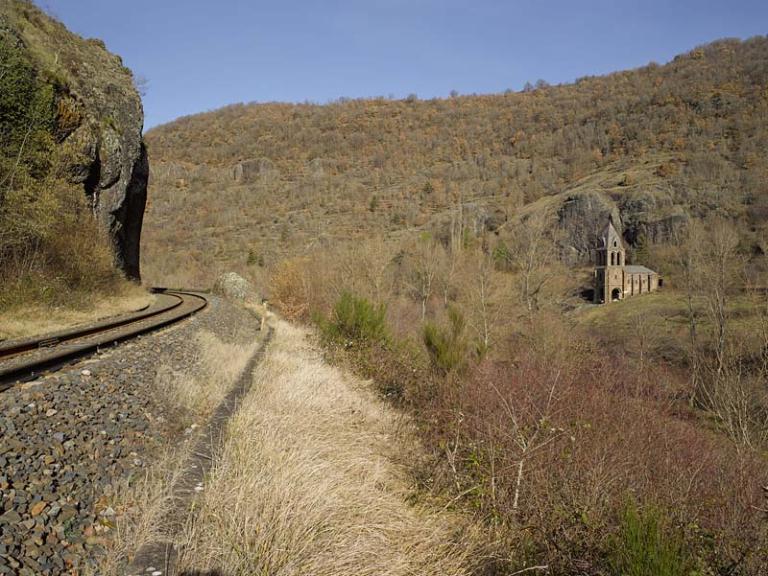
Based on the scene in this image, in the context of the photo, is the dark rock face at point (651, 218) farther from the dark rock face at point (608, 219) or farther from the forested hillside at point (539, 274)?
the forested hillside at point (539, 274)

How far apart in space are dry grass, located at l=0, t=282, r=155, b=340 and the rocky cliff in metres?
4.57

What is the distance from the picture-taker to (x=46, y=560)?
110 inches

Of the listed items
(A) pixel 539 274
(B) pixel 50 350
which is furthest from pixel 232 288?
(B) pixel 50 350

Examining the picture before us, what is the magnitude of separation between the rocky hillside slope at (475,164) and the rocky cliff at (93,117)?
34267 millimetres

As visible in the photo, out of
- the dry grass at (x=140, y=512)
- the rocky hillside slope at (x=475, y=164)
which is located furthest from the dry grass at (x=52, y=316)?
the rocky hillside slope at (x=475, y=164)

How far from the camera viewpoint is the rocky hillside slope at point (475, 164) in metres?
79.9

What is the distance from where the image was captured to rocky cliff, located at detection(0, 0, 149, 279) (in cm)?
1643

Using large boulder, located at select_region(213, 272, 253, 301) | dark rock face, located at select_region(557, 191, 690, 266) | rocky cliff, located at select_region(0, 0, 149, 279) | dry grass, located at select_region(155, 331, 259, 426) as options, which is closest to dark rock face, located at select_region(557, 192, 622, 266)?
dark rock face, located at select_region(557, 191, 690, 266)

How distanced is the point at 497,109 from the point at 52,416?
6186 inches

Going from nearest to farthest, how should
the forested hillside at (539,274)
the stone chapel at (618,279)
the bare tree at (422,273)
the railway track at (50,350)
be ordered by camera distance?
the forested hillside at (539,274) → the railway track at (50,350) → the bare tree at (422,273) → the stone chapel at (618,279)

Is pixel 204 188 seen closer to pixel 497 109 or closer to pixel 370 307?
pixel 497 109

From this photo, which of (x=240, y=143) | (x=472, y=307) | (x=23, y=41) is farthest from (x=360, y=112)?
(x=23, y=41)

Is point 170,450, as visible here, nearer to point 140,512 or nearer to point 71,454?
point 71,454

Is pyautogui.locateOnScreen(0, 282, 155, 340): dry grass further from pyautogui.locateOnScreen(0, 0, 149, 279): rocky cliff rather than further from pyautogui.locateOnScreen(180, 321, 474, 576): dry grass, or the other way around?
pyautogui.locateOnScreen(180, 321, 474, 576): dry grass
